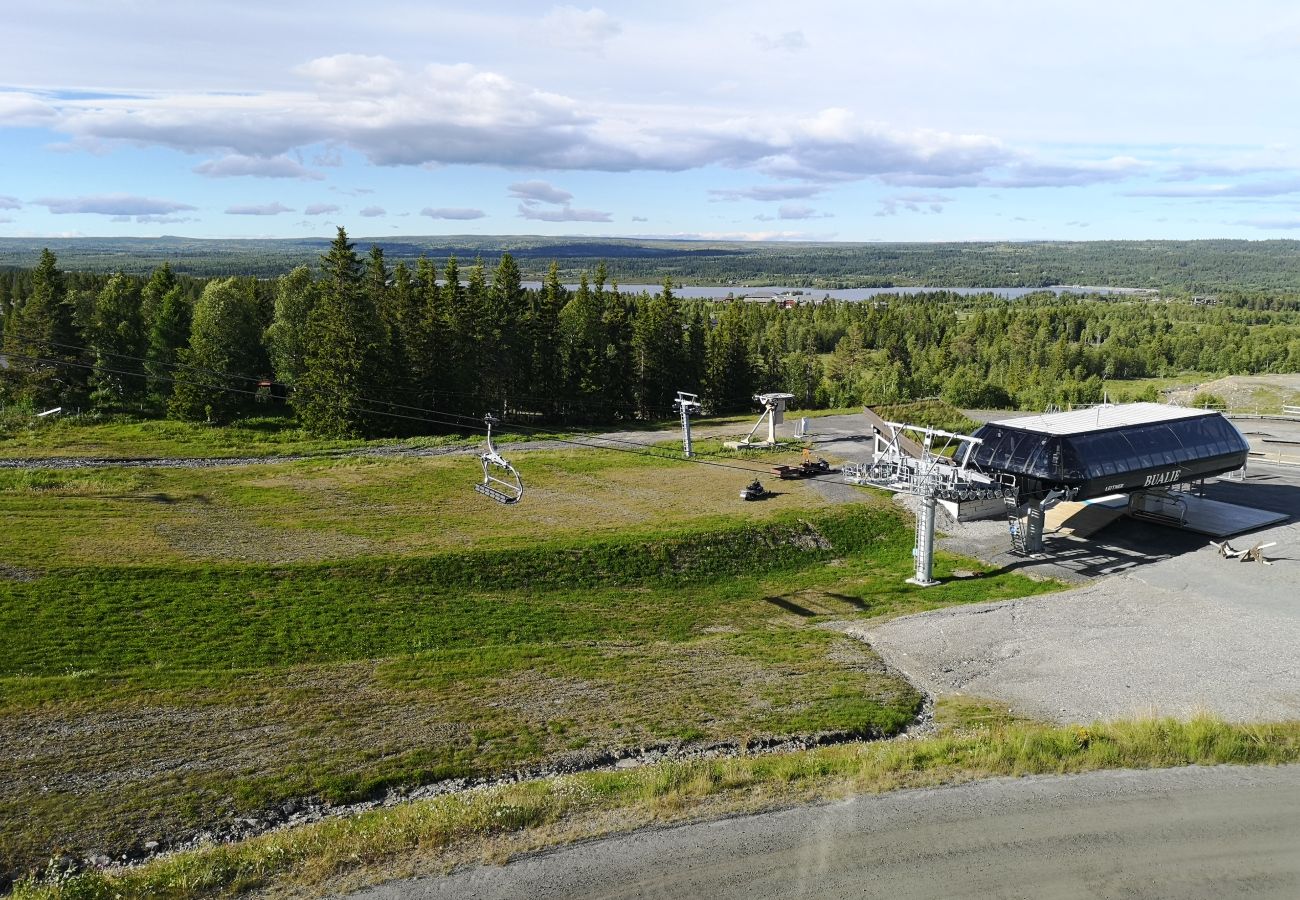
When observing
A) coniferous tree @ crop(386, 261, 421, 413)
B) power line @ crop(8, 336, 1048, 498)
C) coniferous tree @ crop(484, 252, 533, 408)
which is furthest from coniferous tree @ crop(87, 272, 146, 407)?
coniferous tree @ crop(484, 252, 533, 408)

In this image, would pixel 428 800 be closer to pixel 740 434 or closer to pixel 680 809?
pixel 680 809

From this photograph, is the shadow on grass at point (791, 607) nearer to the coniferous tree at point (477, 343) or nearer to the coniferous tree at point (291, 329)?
the coniferous tree at point (477, 343)

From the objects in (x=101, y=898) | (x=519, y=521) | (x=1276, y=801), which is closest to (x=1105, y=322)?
(x=519, y=521)

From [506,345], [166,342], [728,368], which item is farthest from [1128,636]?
[166,342]

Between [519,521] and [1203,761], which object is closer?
[1203,761]

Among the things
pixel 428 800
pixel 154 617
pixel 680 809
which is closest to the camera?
pixel 680 809

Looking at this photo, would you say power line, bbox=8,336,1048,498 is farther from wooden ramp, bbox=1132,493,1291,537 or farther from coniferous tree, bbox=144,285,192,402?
wooden ramp, bbox=1132,493,1291,537
